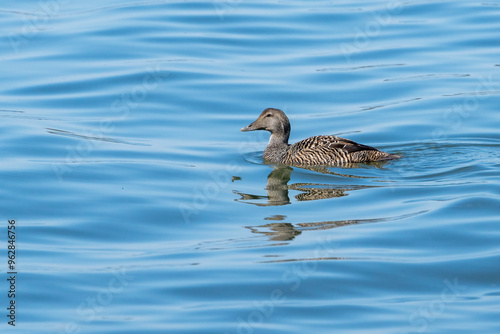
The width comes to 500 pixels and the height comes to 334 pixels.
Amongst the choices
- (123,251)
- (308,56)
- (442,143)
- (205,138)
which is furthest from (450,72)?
(123,251)

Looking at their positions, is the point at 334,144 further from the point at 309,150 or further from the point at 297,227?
the point at 297,227

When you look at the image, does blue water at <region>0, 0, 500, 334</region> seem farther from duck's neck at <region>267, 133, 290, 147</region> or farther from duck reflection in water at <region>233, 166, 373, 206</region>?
duck's neck at <region>267, 133, 290, 147</region>

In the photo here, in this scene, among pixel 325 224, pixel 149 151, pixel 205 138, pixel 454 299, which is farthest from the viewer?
pixel 205 138

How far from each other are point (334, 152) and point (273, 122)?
141 centimetres

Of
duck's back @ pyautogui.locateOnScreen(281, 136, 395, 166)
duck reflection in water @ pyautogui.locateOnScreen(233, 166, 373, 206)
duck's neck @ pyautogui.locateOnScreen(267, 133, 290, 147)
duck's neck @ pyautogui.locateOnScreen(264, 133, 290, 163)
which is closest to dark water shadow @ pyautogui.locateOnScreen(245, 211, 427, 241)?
duck reflection in water @ pyautogui.locateOnScreen(233, 166, 373, 206)

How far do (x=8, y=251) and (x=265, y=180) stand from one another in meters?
4.50

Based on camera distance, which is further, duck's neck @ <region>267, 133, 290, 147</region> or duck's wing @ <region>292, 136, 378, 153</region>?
duck's neck @ <region>267, 133, 290, 147</region>

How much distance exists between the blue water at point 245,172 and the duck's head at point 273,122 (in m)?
0.47

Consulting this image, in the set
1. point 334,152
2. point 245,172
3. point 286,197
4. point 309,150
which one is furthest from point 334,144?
point 286,197

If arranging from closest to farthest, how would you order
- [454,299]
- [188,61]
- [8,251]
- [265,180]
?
[454,299]
[8,251]
[265,180]
[188,61]

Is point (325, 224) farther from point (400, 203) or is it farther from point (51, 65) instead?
point (51, 65)

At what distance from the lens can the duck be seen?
13.2 m

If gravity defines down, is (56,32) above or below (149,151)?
above

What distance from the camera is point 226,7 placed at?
2519 centimetres
